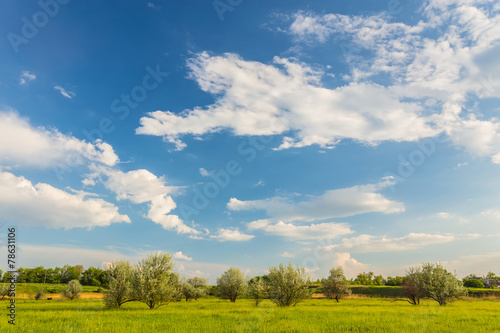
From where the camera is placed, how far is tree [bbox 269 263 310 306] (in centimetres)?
3391

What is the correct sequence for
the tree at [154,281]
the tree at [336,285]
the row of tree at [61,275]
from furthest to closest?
the row of tree at [61,275] → the tree at [336,285] → the tree at [154,281]

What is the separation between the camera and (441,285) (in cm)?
4178

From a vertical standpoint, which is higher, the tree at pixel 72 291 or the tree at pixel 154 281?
the tree at pixel 154 281

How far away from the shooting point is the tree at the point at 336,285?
59031mm

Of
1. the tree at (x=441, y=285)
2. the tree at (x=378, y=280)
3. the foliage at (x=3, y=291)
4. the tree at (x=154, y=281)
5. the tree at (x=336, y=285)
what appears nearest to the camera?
the tree at (x=154, y=281)

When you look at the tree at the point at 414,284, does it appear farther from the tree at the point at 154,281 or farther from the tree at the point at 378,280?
the tree at the point at 378,280

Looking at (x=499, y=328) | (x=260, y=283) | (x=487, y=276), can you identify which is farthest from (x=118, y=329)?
(x=487, y=276)

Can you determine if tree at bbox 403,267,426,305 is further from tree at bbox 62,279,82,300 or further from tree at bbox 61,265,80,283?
tree at bbox 61,265,80,283

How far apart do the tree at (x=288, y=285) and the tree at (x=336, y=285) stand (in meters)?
28.9

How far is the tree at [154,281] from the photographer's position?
1293 inches

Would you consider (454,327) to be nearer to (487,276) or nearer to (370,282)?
(370,282)

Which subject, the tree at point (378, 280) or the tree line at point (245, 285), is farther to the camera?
the tree at point (378, 280)

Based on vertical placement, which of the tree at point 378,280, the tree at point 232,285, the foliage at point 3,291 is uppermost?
the tree at point 232,285

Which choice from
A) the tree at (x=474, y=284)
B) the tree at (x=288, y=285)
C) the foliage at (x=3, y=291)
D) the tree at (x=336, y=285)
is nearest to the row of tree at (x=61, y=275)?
the foliage at (x=3, y=291)
